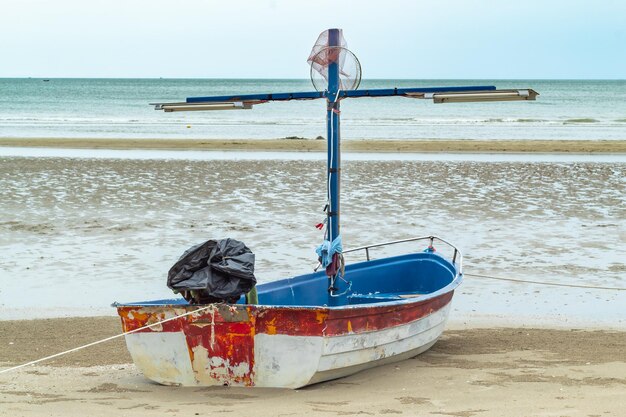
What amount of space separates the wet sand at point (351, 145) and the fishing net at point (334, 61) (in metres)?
22.5

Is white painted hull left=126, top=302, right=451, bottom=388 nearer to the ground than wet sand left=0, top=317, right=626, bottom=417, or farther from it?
farther from it

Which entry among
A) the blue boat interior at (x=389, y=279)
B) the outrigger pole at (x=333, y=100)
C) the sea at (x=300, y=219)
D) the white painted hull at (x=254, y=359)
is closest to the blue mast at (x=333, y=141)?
the outrigger pole at (x=333, y=100)

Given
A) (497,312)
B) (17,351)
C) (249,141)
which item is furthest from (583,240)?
(249,141)

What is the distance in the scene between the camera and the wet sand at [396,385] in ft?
22.5

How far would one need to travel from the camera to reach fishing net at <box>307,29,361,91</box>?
845 centimetres

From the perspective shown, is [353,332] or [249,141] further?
[249,141]

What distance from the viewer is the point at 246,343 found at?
23.8 feet

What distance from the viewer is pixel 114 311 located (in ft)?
34.6

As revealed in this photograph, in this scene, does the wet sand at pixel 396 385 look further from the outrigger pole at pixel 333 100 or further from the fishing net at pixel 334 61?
the fishing net at pixel 334 61

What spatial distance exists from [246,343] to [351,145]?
86.8 ft

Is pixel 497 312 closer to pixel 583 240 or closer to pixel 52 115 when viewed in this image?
pixel 583 240

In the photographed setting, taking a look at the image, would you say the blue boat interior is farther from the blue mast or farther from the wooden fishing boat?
the wooden fishing boat

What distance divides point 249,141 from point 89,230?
19.2 meters

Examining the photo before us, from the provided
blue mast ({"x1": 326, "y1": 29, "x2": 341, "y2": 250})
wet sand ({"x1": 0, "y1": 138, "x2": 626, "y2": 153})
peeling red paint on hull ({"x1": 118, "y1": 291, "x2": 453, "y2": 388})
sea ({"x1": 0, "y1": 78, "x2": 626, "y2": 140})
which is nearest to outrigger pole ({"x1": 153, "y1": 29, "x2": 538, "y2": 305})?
blue mast ({"x1": 326, "y1": 29, "x2": 341, "y2": 250})
